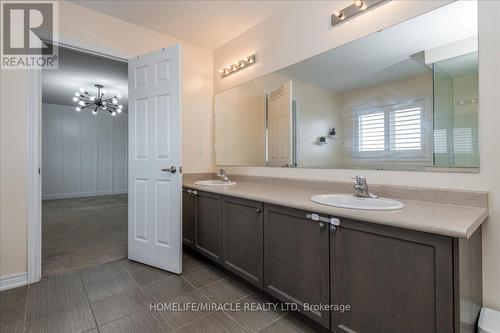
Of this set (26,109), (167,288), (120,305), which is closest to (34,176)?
(26,109)

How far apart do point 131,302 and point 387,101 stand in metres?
2.29

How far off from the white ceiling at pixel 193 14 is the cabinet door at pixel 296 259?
1.93 metres

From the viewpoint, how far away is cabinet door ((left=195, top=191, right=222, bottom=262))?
209 cm

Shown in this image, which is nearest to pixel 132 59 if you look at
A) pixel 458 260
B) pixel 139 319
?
pixel 139 319

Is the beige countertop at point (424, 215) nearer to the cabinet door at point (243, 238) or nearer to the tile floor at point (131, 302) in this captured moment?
the cabinet door at point (243, 238)

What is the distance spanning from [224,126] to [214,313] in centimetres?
210

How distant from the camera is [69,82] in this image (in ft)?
15.1

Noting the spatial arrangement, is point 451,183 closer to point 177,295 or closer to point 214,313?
point 214,313

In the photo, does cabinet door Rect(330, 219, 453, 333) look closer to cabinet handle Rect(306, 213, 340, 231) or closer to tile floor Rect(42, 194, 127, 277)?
cabinet handle Rect(306, 213, 340, 231)

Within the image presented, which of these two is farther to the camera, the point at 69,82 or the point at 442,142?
the point at 69,82

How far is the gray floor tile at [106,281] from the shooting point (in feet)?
6.09

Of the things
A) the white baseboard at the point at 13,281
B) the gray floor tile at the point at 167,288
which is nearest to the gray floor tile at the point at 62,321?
the gray floor tile at the point at 167,288

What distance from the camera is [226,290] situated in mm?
1894

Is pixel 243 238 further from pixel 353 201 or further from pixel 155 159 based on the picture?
pixel 155 159
